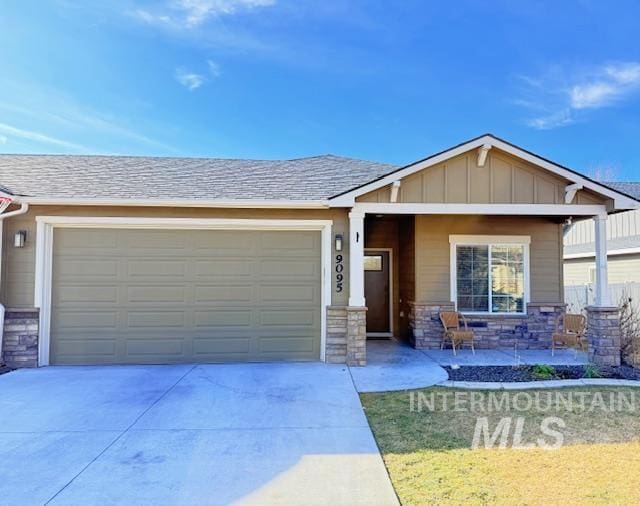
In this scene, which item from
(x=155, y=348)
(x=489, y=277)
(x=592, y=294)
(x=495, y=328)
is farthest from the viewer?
(x=592, y=294)

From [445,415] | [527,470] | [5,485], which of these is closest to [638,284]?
[445,415]

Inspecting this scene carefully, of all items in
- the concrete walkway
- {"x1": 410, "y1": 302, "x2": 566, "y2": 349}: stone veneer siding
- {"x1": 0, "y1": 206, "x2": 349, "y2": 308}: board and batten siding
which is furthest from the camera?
{"x1": 410, "y1": 302, "x2": 566, "y2": 349}: stone veneer siding

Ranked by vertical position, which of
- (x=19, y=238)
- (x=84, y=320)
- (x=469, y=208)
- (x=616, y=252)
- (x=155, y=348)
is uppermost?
(x=469, y=208)

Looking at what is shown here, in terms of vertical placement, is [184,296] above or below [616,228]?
below

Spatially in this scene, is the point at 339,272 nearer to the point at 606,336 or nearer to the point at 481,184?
the point at 481,184

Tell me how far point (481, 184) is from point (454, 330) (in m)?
3.13

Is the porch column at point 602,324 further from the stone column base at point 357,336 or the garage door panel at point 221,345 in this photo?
the garage door panel at point 221,345

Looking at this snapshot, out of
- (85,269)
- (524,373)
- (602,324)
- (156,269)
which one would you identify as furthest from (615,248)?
(85,269)

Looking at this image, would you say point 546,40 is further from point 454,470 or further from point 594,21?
point 454,470

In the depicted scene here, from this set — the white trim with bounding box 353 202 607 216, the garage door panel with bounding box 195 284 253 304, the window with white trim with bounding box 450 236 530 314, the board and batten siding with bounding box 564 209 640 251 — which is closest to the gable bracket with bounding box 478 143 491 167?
the white trim with bounding box 353 202 607 216

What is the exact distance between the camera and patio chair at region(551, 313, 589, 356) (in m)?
7.81

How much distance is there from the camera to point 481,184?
725 cm

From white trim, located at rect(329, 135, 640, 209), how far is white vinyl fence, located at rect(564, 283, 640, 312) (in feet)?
11.5

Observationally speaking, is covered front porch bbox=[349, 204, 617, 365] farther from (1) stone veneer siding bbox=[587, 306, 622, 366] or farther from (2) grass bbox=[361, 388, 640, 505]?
(2) grass bbox=[361, 388, 640, 505]
